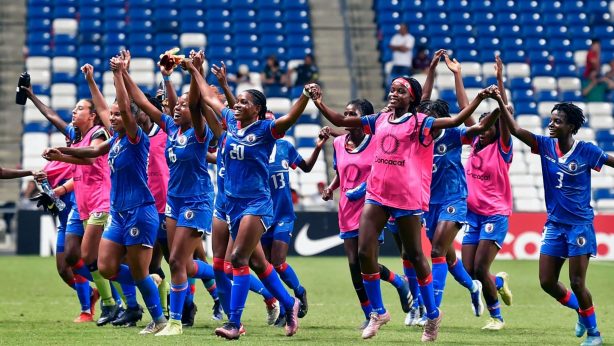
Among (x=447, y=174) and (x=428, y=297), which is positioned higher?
(x=447, y=174)

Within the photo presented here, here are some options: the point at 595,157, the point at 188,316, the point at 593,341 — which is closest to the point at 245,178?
the point at 188,316

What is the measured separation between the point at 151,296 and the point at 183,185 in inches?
48.3

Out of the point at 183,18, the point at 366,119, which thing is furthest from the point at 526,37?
the point at 366,119

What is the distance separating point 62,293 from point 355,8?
16.1 metres

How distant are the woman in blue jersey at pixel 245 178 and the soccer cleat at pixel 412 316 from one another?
2.80m

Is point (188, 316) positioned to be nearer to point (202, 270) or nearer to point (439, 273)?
point (202, 270)

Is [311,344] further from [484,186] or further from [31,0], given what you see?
[31,0]

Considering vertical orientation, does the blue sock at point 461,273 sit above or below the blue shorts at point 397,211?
below

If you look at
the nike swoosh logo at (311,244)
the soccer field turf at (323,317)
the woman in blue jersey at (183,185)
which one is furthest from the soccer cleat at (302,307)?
the nike swoosh logo at (311,244)

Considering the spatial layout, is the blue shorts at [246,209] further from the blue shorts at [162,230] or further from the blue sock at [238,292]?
the blue shorts at [162,230]

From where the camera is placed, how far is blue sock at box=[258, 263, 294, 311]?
39.5 feet

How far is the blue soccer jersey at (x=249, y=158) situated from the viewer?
37.2 feet

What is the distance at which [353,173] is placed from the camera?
1295 cm

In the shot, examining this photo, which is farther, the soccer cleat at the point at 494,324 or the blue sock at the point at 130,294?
the soccer cleat at the point at 494,324
